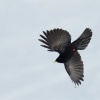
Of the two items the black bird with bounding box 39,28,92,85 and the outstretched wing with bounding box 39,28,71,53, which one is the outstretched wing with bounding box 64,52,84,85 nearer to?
the black bird with bounding box 39,28,92,85

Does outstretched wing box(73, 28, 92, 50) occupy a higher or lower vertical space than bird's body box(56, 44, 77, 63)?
higher

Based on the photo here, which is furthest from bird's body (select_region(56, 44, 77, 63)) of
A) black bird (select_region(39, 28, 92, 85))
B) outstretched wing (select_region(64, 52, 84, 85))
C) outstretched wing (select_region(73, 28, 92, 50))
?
outstretched wing (select_region(64, 52, 84, 85))

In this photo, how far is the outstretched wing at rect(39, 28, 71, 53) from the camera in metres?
19.6

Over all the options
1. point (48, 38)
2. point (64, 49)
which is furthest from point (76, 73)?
point (48, 38)

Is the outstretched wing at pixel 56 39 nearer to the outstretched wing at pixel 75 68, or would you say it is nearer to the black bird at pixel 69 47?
the black bird at pixel 69 47

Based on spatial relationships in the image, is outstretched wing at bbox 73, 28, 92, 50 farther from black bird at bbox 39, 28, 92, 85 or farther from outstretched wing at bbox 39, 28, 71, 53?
outstretched wing at bbox 39, 28, 71, 53

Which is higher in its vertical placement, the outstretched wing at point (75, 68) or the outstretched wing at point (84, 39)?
the outstretched wing at point (84, 39)

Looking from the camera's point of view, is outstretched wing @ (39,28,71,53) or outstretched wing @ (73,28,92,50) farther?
outstretched wing @ (73,28,92,50)

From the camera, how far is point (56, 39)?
20.2 metres

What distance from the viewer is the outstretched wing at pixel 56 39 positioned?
772 inches

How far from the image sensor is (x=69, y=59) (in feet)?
71.2

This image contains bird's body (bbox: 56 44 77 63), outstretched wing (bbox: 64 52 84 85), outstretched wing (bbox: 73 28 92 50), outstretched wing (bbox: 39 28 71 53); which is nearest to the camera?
outstretched wing (bbox: 39 28 71 53)

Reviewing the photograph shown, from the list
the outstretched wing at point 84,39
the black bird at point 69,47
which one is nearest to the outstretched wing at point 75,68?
the black bird at point 69,47

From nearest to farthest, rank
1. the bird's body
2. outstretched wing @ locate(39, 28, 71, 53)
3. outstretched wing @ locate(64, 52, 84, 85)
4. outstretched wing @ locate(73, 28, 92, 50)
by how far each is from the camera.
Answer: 1. outstretched wing @ locate(39, 28, 71, 53)
2. the bird's body
3. outstretched wing @ locate(73, 28, 92, 50)
4. outstretched wing @ locate(64, 52, 84, 85)
